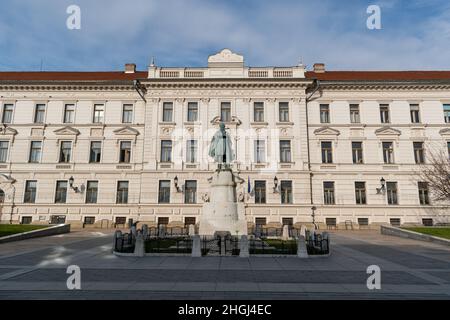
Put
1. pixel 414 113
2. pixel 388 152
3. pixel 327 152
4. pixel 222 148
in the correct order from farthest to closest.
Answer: pixel 414 113 < pixel 327 152 < pixel 388 152 < pixel 222 148

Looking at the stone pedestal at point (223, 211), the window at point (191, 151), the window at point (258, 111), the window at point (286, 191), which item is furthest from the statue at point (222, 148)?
the window at point (258, 111)

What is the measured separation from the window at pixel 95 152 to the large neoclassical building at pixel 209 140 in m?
0.10

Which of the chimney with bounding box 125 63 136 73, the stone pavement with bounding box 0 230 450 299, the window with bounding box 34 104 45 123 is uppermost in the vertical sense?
the chimney with bounding box 125 63 136 73

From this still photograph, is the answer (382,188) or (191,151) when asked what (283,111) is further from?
(382,188)

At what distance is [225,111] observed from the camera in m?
29.5

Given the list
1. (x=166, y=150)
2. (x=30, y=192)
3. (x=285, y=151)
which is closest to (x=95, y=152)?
(x=30, y=192)

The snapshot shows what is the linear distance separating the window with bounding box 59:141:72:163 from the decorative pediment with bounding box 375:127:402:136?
3134 centimetres

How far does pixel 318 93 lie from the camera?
29984mm

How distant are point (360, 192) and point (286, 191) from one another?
737cm

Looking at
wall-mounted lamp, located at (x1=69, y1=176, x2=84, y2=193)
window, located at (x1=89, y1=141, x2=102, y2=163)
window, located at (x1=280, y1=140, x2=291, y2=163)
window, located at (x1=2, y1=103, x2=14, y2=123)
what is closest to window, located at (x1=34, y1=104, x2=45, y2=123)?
window, located at (x1=2, y1=103, x2=14, y2=123)

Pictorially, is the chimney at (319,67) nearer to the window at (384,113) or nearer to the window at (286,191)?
the window at (384,113)

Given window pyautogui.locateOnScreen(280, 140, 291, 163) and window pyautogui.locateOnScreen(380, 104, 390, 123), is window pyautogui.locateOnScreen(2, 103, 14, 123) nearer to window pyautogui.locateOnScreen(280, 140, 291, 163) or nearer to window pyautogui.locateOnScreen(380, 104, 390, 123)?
window pyautogui.locateOnScreen(280, 140, 291, 163)

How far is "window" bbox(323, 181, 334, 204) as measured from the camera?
91.9ft
